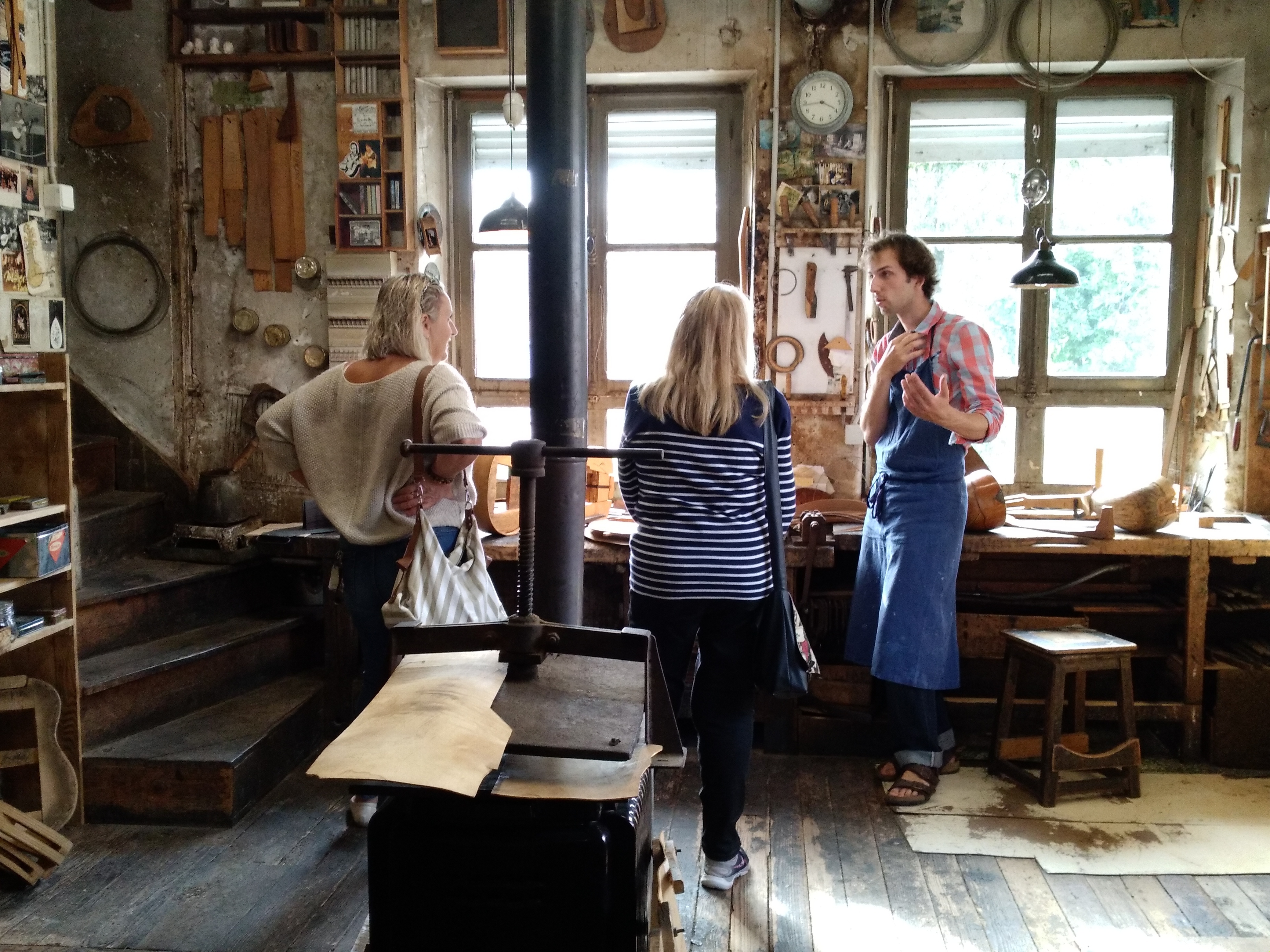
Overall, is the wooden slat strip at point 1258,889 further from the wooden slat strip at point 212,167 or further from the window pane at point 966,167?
the wooden slat strip at point 212,167

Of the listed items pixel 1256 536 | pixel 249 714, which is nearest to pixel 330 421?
pixel 249 714

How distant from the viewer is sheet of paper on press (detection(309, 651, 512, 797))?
Result: 154cm

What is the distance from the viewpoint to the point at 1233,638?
454 cm

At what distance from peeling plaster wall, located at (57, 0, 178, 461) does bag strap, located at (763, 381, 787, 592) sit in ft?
10.6

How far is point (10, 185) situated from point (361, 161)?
144 cm

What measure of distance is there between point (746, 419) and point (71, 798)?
8.11 ft

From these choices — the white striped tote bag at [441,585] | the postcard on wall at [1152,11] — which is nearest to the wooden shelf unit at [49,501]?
the white striped tote bag at [441,585]

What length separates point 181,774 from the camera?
11.7ft

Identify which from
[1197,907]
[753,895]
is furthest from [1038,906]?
[753,895]

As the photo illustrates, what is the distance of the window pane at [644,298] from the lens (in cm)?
517

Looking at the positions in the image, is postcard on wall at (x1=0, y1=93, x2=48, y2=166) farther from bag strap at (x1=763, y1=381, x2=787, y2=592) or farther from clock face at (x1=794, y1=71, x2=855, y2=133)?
clock face at (x1=794, y1=71, x2=855, y2=133)

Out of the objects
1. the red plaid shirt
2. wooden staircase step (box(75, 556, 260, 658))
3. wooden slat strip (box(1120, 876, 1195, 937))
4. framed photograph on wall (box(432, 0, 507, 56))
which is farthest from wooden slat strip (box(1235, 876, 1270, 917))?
framed photograph on wall (box(432, 0, 507, 56))

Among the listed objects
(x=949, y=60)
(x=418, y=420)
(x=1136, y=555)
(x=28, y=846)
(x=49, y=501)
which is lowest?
(x=28, y=846)

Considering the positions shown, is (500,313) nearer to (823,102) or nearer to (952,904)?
(823,102)
